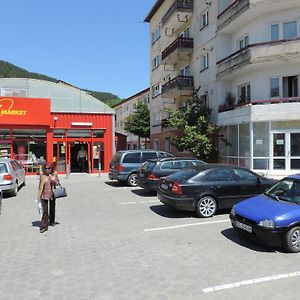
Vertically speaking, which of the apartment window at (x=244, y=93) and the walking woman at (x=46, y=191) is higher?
the apartment window at (x=244, y=93)

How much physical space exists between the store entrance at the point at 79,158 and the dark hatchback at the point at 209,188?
17.2 m

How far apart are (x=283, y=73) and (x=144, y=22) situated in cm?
2441

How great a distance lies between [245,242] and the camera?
26.2ft

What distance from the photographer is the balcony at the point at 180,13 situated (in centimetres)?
2916

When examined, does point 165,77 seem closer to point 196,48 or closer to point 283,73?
point 196,48

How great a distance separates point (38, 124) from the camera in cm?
2648

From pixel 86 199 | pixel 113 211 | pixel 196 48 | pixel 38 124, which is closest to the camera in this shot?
pixel 113 211

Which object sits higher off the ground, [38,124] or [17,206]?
[38,124]

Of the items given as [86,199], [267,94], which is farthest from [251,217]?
[267,94]

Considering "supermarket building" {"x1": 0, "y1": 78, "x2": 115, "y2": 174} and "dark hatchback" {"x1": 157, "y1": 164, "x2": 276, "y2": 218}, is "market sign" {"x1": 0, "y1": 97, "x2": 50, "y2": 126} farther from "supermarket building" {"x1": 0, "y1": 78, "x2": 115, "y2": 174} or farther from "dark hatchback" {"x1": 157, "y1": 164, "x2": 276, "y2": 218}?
"dark hatchback" {"x1": 157, "y1": 164, "x2": 276, "y2": 218}

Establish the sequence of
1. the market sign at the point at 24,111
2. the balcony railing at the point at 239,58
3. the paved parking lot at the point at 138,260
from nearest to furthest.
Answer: the paved parking lot at the point at 138,260 → the balcony railing at the point at 239,58 → the market sign at the point at 24,111

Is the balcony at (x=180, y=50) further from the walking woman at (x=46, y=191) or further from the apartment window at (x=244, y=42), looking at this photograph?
the walking woman at (x=46, y=191)

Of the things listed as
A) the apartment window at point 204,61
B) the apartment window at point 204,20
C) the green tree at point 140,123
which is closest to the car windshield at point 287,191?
the apartment window at point 204,61

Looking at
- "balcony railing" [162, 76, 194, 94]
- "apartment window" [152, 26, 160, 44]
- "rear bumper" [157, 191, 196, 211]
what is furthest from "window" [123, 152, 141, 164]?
"apartment window" [152, 26, 160, 44]
